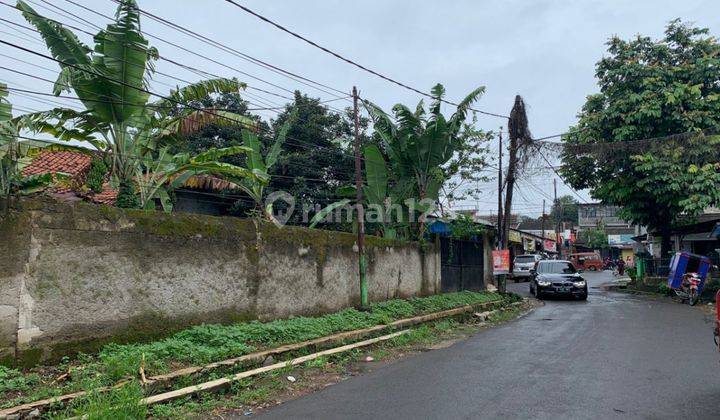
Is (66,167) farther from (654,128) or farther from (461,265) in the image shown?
(654,128)

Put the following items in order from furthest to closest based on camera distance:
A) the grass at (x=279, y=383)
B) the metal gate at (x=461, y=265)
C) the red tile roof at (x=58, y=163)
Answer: the metal gate at (x=461, y=265)
the red tile roof at (x=58, y=163)
the grass at (x=279, y=383)

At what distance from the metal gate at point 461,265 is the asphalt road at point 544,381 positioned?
17.5ft

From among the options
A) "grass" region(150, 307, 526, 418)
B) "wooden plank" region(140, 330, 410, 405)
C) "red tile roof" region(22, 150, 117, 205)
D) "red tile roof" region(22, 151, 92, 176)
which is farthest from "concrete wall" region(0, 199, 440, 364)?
"red tile roof" region(22, 151, 92, 176)

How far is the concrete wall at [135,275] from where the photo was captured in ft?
19.4

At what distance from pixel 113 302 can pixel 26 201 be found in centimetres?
166

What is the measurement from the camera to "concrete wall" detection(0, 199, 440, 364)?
5906 mm

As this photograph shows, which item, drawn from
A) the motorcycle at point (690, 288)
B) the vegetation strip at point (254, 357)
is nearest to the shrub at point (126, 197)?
the vegetation strip at point (254, 357)

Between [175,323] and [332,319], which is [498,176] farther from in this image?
[175,323]

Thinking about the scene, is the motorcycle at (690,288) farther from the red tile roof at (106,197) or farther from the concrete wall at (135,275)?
the red tile roof at (106,197)

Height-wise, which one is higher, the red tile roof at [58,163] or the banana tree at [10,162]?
the red tile roof at [58,163]

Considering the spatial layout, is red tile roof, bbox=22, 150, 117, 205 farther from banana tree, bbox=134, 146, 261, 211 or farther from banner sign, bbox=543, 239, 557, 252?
banner sign, bbox=543, 239, 557, 252

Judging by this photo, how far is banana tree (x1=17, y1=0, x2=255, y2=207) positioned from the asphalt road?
208 inches

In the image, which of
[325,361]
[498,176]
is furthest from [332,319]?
[498,176]

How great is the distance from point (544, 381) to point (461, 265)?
1112 cm
